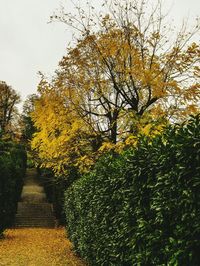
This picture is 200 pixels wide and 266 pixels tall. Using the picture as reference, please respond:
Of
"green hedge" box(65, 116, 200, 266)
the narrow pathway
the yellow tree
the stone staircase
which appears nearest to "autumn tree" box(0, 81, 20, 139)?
the narrow pathway

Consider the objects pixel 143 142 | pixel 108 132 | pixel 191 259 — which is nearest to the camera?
pixel 191 259

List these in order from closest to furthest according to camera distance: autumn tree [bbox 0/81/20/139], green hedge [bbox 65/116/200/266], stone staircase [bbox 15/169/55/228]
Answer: green hedge [bbox 65/116/200/266] < stone staircase [bbox 15/169/55/228] < autumn tree [bbox 0/81/20/139]

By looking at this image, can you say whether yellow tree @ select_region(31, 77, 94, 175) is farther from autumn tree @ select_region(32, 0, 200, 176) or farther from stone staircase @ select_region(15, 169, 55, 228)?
stone staircase @ select_region(15, 169, 55, 228)

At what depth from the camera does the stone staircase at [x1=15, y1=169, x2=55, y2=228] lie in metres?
32.6

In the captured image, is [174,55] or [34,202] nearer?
[174,55]

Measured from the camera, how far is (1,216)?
69.8 feet

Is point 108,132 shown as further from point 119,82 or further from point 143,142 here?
point 143,142

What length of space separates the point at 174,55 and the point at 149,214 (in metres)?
12.2

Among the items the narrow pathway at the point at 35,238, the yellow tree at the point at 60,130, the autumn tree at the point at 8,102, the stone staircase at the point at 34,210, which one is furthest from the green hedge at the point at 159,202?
the autumn tree at the point at 8,102

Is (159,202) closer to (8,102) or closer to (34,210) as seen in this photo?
(34,210)

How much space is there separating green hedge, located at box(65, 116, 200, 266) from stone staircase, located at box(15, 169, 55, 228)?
25904mm

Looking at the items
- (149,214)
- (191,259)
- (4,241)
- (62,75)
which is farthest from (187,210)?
(4,241)

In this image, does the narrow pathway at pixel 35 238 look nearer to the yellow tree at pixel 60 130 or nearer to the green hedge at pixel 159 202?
the yellow tree at pixel 60 130

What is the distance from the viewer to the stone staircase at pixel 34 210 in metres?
32.6
